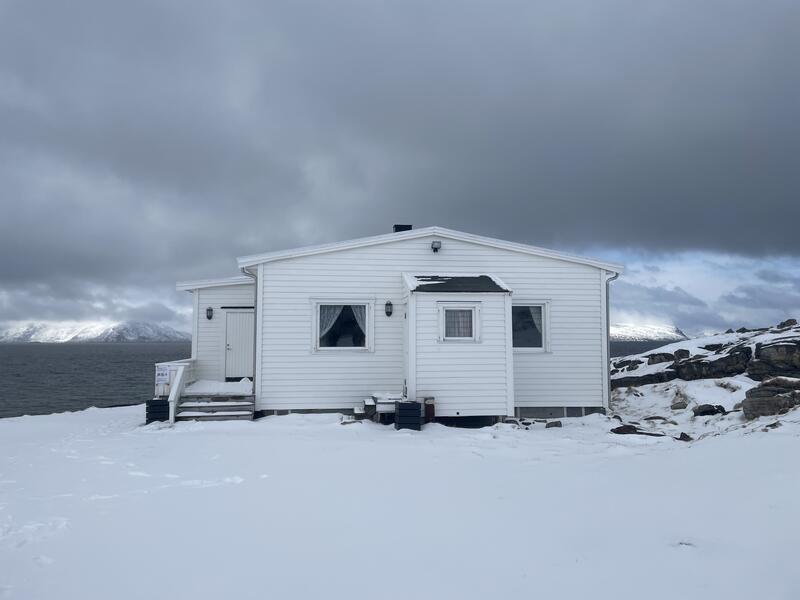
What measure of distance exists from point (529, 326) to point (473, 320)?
2.11 metres

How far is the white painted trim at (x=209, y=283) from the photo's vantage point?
13953mm

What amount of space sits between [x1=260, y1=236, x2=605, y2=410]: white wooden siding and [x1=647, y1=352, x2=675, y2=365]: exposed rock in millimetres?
6125

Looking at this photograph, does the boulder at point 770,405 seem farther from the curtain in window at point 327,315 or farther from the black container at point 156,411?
the black container at point 156,411

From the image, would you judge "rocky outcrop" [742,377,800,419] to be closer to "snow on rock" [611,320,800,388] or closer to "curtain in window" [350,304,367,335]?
"snow on rock" [611,320,800,388]

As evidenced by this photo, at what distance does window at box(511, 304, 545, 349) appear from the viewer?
43.2 ft

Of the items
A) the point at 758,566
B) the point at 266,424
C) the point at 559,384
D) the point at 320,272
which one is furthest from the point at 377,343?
the point at 758,566

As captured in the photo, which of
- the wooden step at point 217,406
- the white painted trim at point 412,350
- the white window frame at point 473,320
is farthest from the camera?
the wooden step at point 217,406

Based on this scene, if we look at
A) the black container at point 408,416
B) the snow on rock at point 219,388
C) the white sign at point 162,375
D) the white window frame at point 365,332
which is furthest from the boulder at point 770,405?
the white sign at point 162,375

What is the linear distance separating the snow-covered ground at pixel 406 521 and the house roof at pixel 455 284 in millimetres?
3552

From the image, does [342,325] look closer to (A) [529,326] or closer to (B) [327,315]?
(B) [327,315]

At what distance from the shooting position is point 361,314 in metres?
12.7

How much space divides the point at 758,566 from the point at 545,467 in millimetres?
3419

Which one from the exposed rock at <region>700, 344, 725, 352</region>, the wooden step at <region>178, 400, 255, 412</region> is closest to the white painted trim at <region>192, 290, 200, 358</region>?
the wooden step at <region>178, 400, 255, 412</region>

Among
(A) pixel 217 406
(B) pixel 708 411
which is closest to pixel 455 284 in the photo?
(A) pixel 217 406
